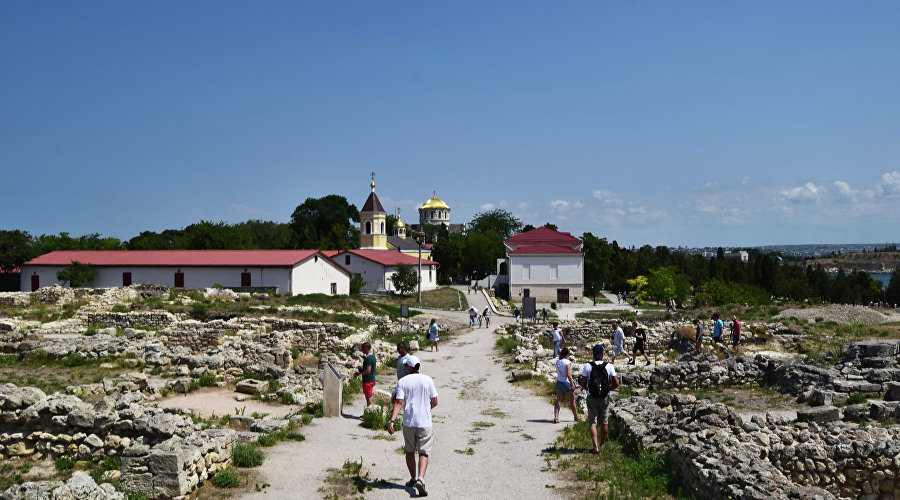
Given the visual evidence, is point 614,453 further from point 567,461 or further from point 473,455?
point 473,455

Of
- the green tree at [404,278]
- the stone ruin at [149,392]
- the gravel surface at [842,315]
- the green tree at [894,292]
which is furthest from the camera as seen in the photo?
the green tree at [894,292]

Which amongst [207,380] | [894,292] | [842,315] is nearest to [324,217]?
[894,292]

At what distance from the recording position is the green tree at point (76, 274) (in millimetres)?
50500

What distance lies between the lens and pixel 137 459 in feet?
28.7

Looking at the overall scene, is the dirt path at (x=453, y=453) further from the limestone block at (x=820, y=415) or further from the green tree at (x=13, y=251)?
the green tree at (x=13, y=251)

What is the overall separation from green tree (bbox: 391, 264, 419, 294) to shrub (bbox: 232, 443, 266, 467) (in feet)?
177

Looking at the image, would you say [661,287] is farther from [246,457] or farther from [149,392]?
[246,457]

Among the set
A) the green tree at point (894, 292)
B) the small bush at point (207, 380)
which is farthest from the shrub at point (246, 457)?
the green tree at point (894, 292)

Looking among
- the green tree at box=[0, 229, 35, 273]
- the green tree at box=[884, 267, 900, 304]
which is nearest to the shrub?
the green tree at box=[0, 229, 35, 273]

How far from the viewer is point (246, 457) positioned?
986 centimetres

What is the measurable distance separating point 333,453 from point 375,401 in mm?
4211

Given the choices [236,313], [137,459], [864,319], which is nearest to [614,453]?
[137,459]

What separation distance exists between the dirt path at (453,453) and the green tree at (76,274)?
43.7m

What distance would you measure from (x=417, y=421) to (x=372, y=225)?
7296 centimetres
